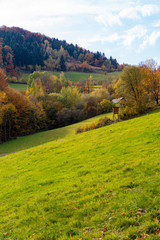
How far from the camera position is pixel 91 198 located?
828 cm

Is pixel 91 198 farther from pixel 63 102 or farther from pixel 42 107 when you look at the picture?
pixel 63 102

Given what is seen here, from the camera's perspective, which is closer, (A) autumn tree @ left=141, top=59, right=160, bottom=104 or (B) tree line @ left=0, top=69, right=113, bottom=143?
(A) autumn tree @ left=141, top=59, right=160, bottom=104

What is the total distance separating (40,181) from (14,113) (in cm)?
4265

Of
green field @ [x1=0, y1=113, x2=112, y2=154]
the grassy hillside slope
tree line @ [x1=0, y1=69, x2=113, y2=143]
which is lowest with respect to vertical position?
green field @ [x1=0, y1=113, x2=112, y2=154]

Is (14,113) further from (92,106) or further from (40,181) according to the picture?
(40,181)

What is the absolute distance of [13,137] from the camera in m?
51.7

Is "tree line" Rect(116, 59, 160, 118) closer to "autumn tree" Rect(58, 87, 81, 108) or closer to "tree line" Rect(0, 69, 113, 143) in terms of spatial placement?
"tree line" Rect(0, 69, 113, 143)

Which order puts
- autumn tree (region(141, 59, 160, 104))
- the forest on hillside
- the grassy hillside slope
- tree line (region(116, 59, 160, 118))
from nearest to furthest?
the grassy hillside slope
tree line (region(116, 59, 160, 118))
the forest on hillside
autumn tree (region(141, 59, 160, 104))

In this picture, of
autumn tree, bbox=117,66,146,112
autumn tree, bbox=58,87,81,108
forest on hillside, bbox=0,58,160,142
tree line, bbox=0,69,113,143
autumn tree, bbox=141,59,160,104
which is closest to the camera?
autumn tree, bbox=117,66,146,112

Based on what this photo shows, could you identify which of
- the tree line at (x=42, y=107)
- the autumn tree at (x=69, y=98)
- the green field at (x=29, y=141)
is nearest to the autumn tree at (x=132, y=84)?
the green field at (x=29, y=141)

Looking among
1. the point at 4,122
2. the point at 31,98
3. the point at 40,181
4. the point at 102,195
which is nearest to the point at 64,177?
the point at 40,181

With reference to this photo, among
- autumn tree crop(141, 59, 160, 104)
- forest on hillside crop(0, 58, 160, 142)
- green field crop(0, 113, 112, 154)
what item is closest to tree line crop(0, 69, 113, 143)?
forest on hillside crop(0, 58, 160, 142)

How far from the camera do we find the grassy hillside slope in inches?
243

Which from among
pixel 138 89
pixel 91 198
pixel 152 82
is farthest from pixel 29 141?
pixel 91 198
